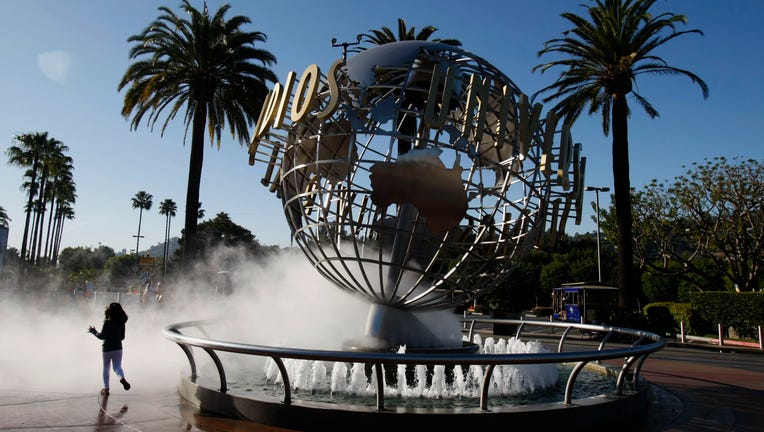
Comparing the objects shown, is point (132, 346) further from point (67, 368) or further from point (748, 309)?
point (748, 309)

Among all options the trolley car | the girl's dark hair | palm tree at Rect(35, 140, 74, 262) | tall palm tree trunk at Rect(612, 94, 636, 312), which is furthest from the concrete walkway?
palm tree at Rect(35, 140, 74, 262)

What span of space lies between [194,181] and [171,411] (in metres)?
11.5

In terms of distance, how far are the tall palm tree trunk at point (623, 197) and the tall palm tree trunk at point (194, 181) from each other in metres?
13.4

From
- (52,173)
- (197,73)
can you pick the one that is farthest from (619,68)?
(52,173)

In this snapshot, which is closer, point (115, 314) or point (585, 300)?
point (115, 314)

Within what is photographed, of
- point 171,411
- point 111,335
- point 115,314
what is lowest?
point 171,411

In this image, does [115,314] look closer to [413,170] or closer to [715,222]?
[413,170]

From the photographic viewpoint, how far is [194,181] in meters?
16.4

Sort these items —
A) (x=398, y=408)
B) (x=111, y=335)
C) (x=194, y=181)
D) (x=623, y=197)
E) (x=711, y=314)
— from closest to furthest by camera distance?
(x=398, y=408) → (x=111, y=335) → (x=194, y=181) → (x=623, y=197) → (x=711, y=314)

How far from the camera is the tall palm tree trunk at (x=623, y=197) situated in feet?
60.1

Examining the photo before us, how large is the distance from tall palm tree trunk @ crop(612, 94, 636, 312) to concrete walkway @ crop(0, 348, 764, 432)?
10.0 m

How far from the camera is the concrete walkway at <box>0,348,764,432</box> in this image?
5.20 metres

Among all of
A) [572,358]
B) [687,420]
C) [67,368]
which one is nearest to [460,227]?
[572,358]

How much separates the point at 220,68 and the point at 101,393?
12896 mm
